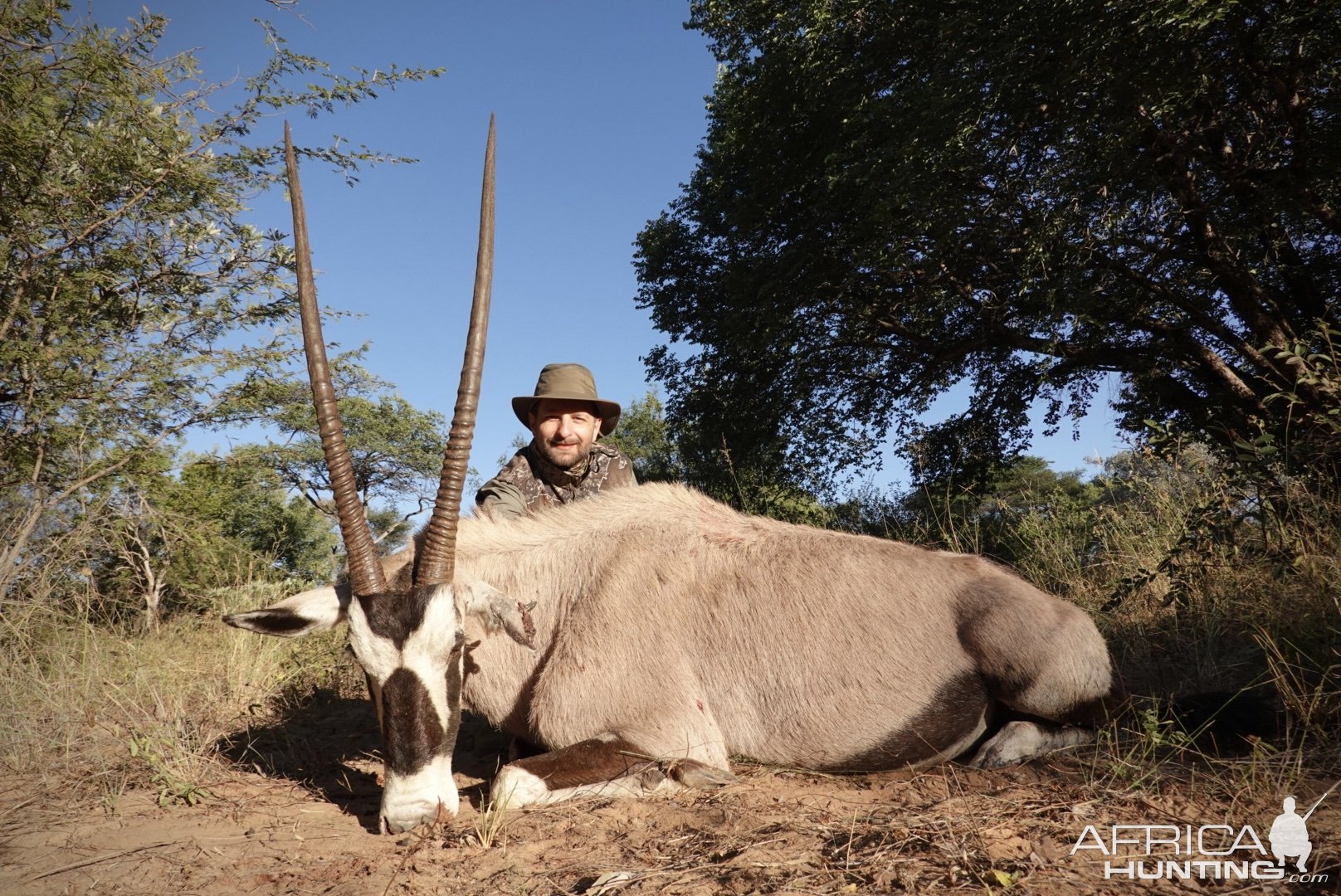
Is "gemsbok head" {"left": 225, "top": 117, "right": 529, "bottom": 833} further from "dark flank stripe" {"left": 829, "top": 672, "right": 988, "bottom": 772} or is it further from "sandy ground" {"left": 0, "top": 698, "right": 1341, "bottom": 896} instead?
"dark flank stripe" {"left": 829, "top": 672, "right": 988, "bottom": 772}

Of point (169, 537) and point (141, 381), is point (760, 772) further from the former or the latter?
point (141, 381)

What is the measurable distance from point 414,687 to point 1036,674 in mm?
2973

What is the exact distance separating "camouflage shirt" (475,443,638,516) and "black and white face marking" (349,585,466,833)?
7.37 ft

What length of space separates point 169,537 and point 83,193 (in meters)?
3.65

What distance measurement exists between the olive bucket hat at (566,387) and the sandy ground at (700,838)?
3166 mm

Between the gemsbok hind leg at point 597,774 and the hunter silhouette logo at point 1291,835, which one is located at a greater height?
the gemsbok hind leg at point 597,774

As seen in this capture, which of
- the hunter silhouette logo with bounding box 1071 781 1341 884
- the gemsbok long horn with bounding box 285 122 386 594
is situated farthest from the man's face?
the hunter silhouette logo with bounding box 1071 781 1341 884

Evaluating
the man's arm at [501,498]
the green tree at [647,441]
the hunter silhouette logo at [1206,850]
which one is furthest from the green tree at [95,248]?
the green tree at [647,441]

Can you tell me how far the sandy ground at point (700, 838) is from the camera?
2.47 m

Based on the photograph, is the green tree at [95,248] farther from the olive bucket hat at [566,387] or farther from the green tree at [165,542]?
the olive bucket hat at [566,387]

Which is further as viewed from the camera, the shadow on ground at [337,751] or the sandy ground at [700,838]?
the shadow on ground at [337,751]

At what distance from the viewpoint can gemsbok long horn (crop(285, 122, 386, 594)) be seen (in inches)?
144

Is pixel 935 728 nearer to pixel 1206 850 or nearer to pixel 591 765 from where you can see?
pixel 1206 850

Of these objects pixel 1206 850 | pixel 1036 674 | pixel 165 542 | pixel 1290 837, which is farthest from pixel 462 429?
pixel 165 542
